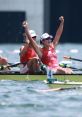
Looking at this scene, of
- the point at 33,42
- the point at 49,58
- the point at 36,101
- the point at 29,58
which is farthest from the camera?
the point at 29,58

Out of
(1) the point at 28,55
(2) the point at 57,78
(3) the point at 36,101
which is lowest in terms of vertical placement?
(2) the point at 57,78

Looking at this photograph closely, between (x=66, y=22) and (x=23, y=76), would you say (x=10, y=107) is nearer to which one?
(x=23, y=76)

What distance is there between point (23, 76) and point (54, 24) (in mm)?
25911

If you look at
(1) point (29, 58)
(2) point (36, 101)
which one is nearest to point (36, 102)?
(2) point (36, 101)

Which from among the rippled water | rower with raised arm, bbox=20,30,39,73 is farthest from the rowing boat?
the rippled water

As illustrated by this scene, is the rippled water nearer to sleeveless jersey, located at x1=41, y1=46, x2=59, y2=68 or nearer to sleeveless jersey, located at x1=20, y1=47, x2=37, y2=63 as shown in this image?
sleeveless jersey, located at x1=41, y1=46, x2=59, y2=68

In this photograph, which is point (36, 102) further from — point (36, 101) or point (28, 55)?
point (28, 55)

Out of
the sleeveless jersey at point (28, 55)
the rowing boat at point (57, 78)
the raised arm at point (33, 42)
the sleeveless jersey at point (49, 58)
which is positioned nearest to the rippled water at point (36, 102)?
the rowing boat at point (57, 78)

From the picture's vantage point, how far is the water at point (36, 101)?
1283cm

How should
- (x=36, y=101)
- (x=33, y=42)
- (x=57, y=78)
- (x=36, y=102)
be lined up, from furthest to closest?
1. (x=33, y=42)
2. (x=57, y=78)
3. (x=36, y=101)
4. (x=36, y=102)

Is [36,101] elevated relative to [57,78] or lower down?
elevated

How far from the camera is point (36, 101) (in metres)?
14.1

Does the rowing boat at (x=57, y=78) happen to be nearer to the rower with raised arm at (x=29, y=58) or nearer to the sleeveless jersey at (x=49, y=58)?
the rower with raised arm at (x=29, y=58)

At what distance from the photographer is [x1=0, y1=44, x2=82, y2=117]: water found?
12.8 meters
